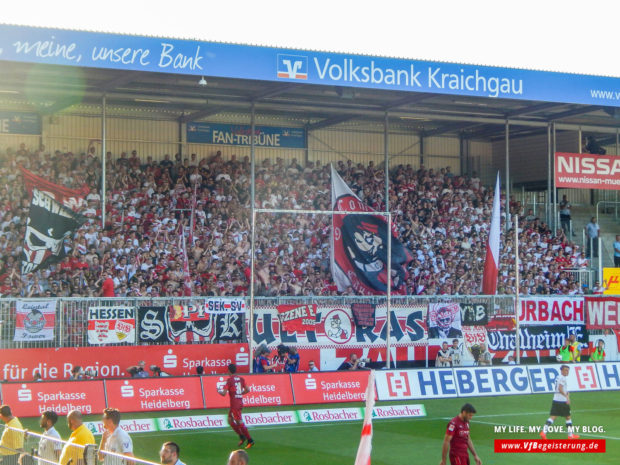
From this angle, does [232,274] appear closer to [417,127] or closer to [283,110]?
[283,110]

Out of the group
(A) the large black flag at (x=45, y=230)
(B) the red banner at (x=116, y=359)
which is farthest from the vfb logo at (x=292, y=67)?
(B) the red banner at (x=116, y=359)

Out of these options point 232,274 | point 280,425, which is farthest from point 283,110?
point 280,425

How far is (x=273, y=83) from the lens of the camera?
111ft

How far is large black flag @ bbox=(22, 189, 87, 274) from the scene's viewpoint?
94.0 feet

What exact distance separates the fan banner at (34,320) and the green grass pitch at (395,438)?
13.4 feet

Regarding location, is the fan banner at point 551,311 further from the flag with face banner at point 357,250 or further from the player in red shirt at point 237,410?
the player in red shirt at point 237,410

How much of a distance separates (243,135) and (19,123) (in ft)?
30.4

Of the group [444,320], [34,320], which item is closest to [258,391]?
[34,320]

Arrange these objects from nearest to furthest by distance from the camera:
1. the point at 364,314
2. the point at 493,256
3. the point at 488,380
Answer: the point at 488,380, the point at 493,256, the point at 364,314

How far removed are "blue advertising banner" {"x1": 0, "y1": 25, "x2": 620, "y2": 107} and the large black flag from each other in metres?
4.26

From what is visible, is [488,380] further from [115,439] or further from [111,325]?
[115,439]

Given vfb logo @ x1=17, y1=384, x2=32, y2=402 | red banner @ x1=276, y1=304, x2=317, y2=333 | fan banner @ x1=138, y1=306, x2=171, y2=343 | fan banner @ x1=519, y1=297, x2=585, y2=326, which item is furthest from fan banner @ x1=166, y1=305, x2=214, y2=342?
fan banner @ x1=519, y1=297, x2=585, y2=326

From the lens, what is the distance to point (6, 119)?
37.3 meters

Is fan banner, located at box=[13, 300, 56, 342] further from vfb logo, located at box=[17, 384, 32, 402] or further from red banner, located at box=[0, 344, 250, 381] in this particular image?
vfb logo, located at box=[17, 384, 32, 402]
